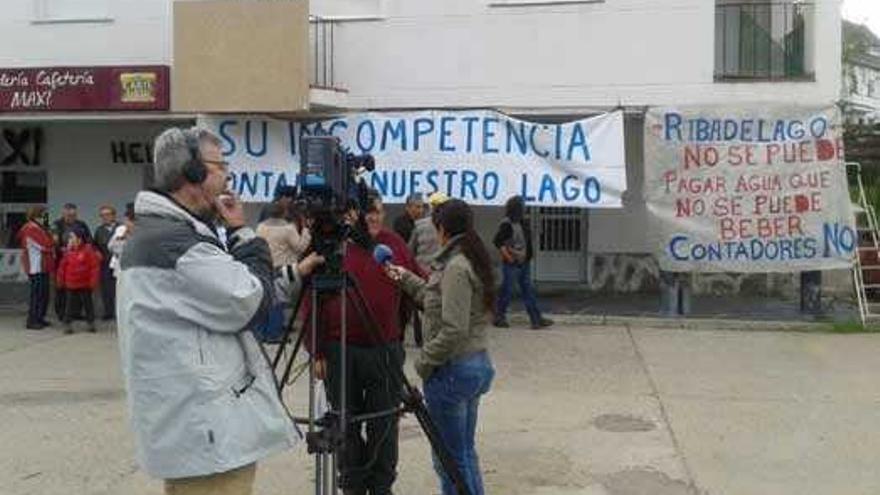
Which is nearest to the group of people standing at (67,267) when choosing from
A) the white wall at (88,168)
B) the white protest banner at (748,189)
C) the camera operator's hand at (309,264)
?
the white wall at (88,168)

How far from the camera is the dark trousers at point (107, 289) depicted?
14.7m

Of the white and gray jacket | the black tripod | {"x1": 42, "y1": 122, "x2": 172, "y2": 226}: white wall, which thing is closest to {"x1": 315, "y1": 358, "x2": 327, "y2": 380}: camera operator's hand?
the black tripod

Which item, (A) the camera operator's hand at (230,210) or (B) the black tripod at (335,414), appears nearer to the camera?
(A) the camera operator's hand at (230,210)

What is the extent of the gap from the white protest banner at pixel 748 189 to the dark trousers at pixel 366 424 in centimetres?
848

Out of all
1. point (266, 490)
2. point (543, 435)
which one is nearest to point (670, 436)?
point (543, 435)

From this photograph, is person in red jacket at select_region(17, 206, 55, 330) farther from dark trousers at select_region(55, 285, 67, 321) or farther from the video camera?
the video camera

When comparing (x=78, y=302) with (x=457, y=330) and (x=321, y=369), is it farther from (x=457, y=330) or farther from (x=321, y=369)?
(x=457, y=330)

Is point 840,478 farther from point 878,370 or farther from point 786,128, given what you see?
point 786,128

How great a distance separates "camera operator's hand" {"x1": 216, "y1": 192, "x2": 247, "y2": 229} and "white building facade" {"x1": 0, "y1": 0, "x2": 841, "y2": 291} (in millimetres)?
10609

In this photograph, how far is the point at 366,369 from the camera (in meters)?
5.77

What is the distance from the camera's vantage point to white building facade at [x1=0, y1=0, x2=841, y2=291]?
1486 centimetres

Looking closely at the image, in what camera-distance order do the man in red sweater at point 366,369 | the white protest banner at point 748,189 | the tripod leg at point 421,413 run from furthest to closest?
the white protest banner at point 748,189 → the man in red sweater at point 366,369 → the tripod leg at point 421,413

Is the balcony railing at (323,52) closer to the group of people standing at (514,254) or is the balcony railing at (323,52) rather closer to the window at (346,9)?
the window at (346,9)

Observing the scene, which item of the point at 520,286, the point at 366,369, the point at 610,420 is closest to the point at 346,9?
the point at 520,286
